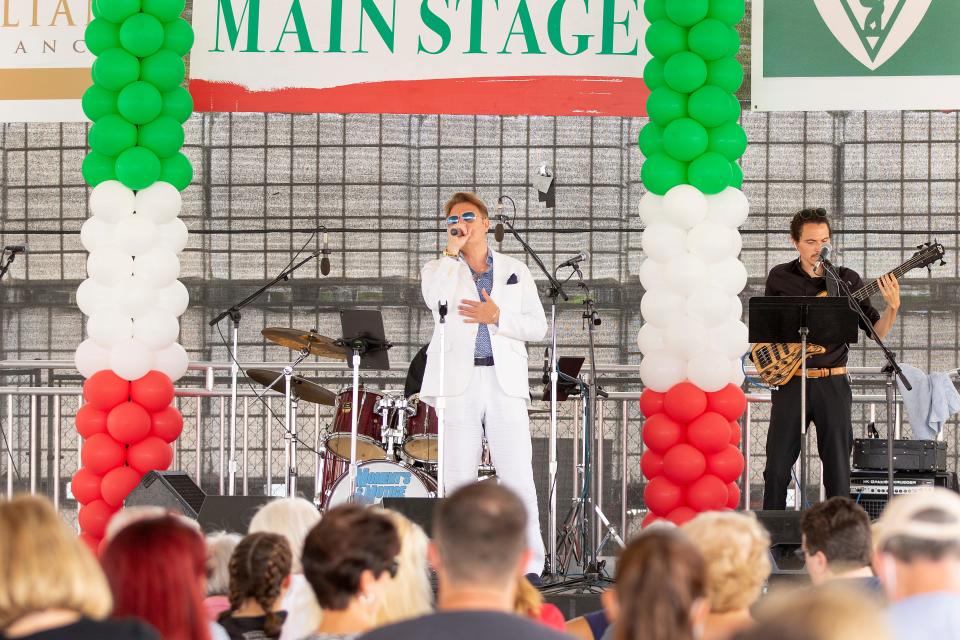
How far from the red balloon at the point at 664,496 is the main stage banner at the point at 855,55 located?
229cm

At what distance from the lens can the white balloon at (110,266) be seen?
646 cm

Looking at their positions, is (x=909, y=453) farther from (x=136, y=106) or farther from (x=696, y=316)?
(x=136, y=106)

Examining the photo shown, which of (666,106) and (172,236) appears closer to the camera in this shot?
(666,106)

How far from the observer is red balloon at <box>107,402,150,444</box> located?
638cm

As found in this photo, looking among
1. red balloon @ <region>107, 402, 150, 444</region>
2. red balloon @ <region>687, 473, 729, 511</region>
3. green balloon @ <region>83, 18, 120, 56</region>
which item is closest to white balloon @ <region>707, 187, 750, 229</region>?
red balloon @ <region>687, 473, 729, 511</region>

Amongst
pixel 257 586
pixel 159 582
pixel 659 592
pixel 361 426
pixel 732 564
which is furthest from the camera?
pixel 361 426

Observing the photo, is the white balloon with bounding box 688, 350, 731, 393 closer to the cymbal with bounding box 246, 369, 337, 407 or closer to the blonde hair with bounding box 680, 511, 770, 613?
the cymbal with bounding box 246, 369, 337, 407

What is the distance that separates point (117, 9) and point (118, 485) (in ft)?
7.92

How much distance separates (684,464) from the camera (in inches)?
246

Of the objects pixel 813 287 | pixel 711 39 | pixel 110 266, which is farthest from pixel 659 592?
pixel 110 266

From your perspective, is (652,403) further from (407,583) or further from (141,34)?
(407,583)

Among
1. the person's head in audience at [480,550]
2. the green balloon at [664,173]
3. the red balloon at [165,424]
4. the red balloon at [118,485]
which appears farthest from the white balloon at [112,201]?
the person's head in audience at [480,550]

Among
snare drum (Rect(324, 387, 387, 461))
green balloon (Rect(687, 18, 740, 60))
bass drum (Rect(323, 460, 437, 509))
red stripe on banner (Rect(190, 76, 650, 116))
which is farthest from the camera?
red stripe on banner (Rect(190, 76, 650, 116))

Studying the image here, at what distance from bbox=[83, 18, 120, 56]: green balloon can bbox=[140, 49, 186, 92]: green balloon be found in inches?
7.1
